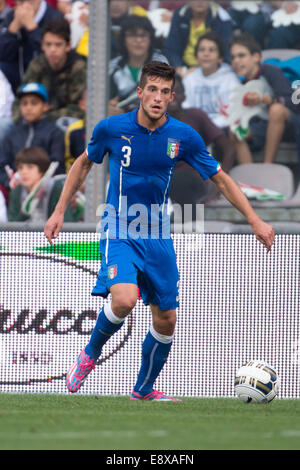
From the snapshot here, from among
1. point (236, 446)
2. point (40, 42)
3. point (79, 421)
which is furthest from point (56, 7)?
point (236, 446)

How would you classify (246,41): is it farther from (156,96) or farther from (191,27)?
(156,96)

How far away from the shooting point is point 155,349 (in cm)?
626

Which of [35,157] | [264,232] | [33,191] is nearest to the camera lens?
[264,232]

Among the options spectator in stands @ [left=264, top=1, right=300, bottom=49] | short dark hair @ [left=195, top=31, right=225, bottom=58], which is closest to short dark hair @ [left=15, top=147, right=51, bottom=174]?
short dark hair @ [left=195, top=31, right=225, bottom=58]

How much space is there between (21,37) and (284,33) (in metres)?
3.04

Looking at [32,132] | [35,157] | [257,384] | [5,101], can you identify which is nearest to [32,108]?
[32,132]

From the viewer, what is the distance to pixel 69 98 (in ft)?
32.9

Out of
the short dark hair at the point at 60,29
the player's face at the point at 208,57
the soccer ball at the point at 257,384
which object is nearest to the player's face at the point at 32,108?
the short dark hair at the point at 60,29

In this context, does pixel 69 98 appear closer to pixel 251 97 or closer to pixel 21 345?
pixel 251 97

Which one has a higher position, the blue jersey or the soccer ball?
the blue jersey

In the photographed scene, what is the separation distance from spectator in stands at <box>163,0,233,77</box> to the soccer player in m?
3.58

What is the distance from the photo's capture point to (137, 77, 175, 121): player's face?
590 centimetres

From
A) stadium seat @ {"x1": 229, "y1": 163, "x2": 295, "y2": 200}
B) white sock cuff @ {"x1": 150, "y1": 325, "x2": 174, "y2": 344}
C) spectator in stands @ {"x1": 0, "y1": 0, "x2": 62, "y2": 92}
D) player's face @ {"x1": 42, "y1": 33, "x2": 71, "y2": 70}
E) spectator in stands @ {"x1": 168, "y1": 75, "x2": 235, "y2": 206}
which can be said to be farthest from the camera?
spectator in stands @ {"x1": 0, "y1": 0, "x2": 62, "y2": 92}

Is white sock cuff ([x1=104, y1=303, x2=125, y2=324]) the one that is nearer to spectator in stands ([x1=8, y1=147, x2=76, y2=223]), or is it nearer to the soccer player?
the soccer player
